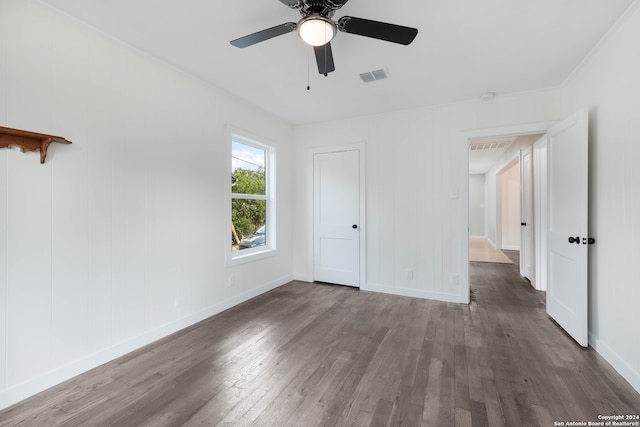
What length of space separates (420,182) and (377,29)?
2.53m

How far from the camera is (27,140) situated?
6.06 feet

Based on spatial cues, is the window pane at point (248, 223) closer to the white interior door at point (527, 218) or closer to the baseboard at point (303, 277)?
the baseboard at point (303, 277)

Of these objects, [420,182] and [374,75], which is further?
[420,182]

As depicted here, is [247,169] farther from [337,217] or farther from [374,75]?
[374,75]

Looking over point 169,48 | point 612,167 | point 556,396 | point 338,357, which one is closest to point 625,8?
point 612,167

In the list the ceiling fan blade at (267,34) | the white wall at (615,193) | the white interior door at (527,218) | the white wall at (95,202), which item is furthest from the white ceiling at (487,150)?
the white wall at (95,202)

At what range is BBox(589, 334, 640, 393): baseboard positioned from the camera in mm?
1920

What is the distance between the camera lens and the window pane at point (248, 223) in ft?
12.3

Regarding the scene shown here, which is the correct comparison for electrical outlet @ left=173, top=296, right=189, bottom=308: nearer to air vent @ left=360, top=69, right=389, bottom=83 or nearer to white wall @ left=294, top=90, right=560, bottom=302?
white wall @ left=294, top=90, right=560, bottom=302

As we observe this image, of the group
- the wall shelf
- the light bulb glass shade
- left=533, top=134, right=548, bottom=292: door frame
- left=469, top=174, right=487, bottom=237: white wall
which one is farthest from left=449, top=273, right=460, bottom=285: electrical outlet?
left=469, top=174, right=487, bottom=237: white wall

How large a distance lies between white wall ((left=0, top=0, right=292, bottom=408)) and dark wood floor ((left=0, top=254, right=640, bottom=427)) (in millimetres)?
272

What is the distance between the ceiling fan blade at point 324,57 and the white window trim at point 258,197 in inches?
70.1

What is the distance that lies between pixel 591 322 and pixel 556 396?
1.17 metres

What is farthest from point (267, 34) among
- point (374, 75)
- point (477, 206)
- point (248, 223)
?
point (477, 206)
